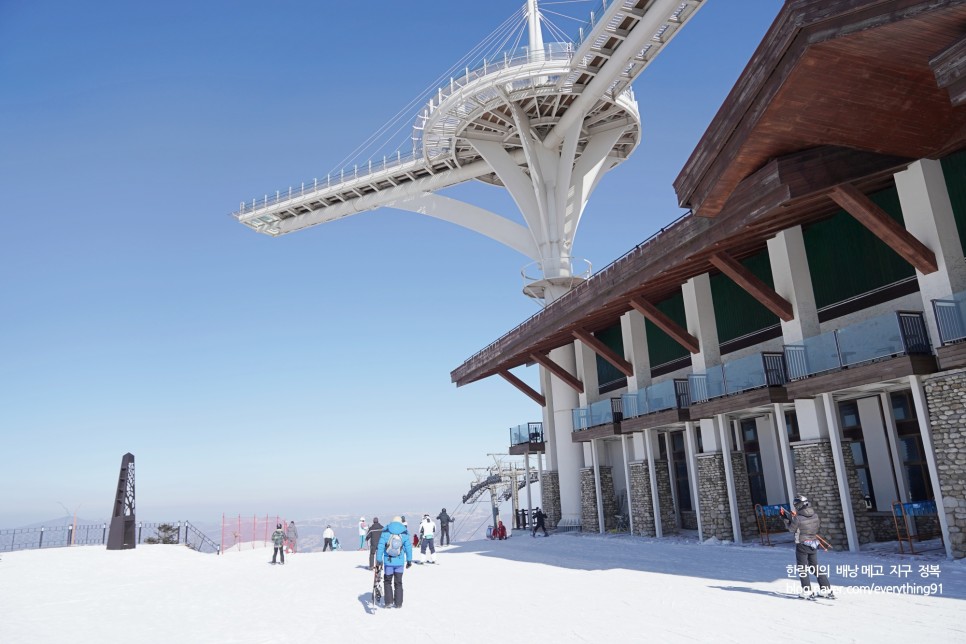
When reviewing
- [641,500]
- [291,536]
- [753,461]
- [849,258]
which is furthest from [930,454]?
[291,536]

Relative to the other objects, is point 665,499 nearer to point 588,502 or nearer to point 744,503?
point 744,503

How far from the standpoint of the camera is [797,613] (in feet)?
30.0

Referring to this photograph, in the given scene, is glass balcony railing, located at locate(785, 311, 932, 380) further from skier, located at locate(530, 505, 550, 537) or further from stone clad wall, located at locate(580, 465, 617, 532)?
skier, located at locate(530, 505, 550, 537)

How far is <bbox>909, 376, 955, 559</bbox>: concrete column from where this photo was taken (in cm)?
1376

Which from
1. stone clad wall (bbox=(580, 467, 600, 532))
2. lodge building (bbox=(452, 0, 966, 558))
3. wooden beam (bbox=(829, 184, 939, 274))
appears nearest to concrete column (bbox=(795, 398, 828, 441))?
lodge building (bbox=(452, 0, 966, 558))

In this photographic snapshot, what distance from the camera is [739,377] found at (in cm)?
2006

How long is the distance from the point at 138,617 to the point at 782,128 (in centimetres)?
1648

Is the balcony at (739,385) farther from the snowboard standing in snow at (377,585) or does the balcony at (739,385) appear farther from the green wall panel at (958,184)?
the snowboard standing in snow at (377,585)

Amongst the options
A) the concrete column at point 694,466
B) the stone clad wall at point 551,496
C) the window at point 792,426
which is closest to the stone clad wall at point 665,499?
the concrete column at point 694,466

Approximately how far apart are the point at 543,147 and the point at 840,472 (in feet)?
82.5

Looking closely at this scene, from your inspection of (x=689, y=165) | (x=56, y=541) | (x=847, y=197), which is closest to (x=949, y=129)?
(x=847, y=197)

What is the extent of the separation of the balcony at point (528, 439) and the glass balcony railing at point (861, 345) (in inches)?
776

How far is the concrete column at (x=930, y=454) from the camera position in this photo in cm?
1376

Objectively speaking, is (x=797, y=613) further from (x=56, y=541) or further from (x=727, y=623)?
(x=56, y=541)
